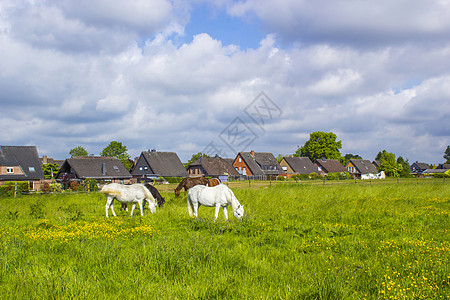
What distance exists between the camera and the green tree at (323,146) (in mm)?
106037

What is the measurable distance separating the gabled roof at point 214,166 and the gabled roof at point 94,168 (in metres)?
19.1

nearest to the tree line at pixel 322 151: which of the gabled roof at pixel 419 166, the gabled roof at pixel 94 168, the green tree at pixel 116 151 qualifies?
the green tree at pixel 116 151

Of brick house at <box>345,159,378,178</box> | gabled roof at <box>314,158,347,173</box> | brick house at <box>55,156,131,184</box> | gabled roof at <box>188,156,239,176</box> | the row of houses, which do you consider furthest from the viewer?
brick house at <box>345,159,378,178</box>

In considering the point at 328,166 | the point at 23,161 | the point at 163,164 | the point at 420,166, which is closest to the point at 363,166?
the point at 328,166

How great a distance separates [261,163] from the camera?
9088 centimetres

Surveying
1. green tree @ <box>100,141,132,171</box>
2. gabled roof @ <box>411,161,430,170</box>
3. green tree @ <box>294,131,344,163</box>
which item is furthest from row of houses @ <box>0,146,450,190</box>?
gabled roof @ <box>411,161,430,170</box>

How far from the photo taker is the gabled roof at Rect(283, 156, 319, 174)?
96.4 m

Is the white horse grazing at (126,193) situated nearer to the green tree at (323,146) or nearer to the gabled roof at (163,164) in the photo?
the gabled roof at (163,164)

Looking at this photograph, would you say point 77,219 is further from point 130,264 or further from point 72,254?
point 130,264

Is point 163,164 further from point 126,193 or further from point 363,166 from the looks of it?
point 363,166

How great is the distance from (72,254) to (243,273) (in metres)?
3.94

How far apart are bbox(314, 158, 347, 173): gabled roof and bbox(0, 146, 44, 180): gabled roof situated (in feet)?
243

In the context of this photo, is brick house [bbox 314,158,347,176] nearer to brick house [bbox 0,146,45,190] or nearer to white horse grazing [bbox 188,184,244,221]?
→ brick house [bbox 0,146,45,190]

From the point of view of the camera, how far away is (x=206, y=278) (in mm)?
6152
